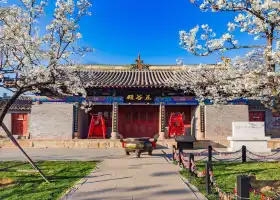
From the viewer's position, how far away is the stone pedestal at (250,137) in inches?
585

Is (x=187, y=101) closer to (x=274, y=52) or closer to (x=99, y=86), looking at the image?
(x=99, y=86)

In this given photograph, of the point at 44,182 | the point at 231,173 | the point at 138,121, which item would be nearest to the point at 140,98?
the point at 138,121

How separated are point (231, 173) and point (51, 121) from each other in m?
13.2

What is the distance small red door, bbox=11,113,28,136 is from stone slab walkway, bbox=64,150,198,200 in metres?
13.9

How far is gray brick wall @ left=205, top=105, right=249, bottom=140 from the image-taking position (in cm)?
1798

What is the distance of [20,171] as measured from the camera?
29.3 ft

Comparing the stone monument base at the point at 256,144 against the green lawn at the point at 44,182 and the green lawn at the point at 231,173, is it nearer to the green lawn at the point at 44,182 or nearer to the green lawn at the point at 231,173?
the green lawn at the point at 231,173

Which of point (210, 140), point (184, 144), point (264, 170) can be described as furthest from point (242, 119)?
point (264, 170)

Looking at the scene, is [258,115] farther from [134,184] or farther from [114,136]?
[134,184]

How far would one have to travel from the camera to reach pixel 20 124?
21703 mm

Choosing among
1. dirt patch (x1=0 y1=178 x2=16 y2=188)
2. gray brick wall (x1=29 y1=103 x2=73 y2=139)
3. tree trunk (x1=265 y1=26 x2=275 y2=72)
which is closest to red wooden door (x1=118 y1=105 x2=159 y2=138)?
gray brick wall (x1=29 y1=103 x2=73 y2=139)

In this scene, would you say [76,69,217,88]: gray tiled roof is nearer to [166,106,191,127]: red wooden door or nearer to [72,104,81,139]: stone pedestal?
[72,104,81,139]: stone pedestal

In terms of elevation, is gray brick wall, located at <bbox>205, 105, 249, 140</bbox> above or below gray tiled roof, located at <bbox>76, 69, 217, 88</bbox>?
below

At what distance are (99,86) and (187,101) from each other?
6.14m
